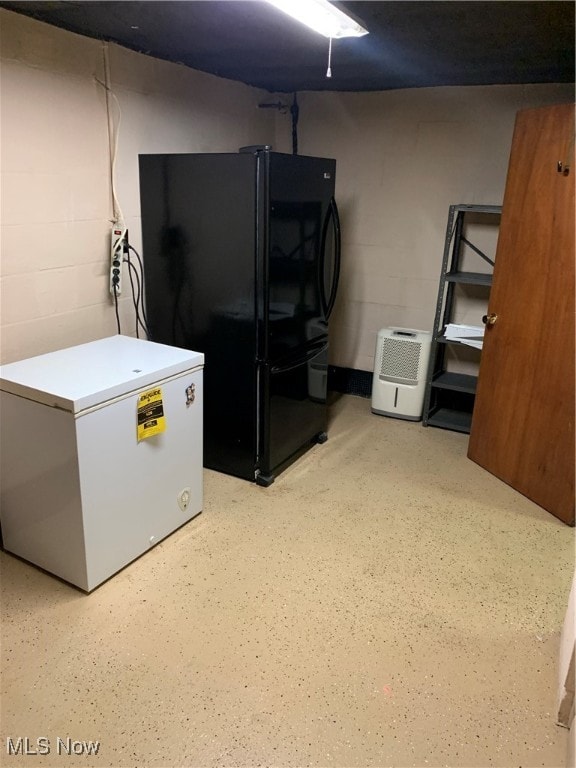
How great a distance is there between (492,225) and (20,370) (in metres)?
2.97

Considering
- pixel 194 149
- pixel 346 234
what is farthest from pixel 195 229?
pixel 346 234

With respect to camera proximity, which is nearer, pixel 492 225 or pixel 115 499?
pixel 115 499

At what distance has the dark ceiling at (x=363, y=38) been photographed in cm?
203

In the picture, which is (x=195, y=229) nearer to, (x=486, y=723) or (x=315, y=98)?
(x=315, y=98)

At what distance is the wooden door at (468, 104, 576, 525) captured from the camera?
2545 millimetres

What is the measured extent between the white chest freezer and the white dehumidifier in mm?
1750

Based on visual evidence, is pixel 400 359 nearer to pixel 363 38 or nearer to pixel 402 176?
pixel 402 176

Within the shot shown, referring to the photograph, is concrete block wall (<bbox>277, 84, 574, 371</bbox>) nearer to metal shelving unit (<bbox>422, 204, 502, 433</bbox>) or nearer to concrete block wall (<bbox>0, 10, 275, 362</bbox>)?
metal shelving unit (<bbox>422, 204, 502, 433</bbox>)

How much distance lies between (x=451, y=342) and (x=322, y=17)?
2110 mm

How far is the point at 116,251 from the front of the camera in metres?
2.70

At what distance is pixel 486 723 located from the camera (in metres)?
1.65

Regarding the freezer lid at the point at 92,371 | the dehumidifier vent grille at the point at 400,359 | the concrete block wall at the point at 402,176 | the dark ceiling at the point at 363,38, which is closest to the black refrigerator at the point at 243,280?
the freezer lid at the point at 92,371

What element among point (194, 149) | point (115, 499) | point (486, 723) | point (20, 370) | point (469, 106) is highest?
point (469, 106)

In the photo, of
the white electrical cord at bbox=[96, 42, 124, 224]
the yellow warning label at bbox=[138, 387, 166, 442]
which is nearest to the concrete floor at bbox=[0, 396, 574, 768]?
the yellow warning label at bbox=[138, 387, 166, 442]
